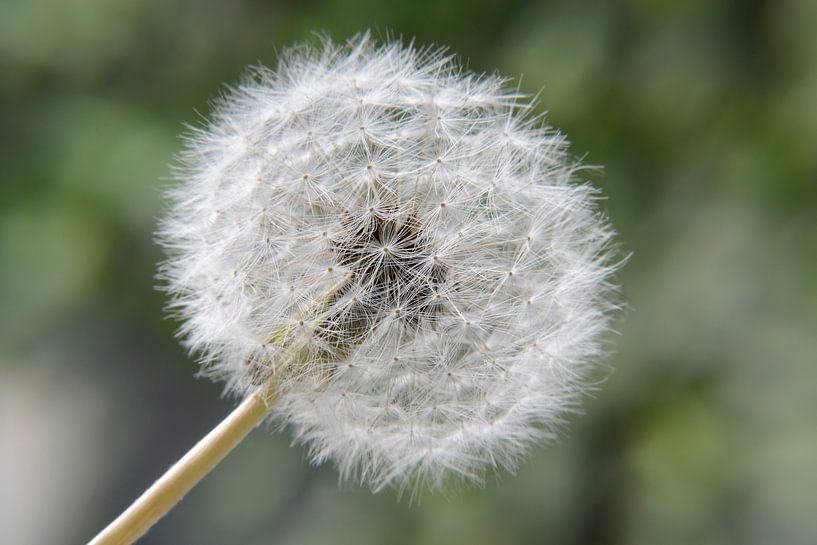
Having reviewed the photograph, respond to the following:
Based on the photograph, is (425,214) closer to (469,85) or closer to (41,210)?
(469,85)

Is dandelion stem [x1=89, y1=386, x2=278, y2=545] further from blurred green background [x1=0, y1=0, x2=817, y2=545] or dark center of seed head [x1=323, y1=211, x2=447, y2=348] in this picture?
blurred green background [x1=0, y1=0, x2=817, y2=545]

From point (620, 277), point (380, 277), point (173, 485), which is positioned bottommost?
point (173, 485)

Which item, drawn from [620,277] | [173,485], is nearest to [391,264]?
[173,485]

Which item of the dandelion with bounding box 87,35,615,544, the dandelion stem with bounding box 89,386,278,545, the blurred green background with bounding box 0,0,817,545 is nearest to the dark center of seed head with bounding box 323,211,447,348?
the dandelion with bounding box 87,35,615,544

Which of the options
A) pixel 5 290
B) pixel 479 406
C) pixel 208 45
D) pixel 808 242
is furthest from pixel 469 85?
pixel 5 290

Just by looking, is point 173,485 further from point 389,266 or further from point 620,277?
point 620,277

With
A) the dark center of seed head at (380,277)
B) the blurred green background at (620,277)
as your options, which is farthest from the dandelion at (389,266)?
the blurred green background at (620,277)
